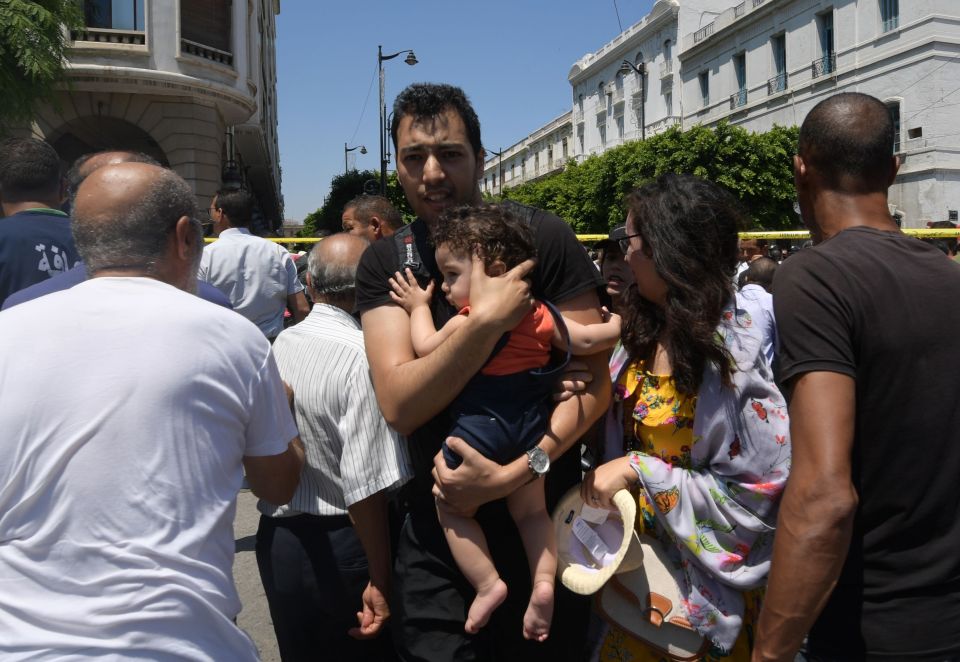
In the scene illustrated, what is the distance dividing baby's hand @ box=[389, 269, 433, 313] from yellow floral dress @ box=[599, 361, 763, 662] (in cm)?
70

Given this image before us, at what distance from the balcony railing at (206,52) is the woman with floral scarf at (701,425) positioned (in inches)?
685

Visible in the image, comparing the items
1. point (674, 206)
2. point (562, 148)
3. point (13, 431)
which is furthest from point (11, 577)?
point (562, 148)

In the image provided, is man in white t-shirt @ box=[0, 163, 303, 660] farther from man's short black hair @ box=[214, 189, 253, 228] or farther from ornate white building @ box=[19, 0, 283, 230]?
ornate white building @ box=[19, 0, 283, 230]

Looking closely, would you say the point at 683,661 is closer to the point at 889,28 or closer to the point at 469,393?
the point at 469,393

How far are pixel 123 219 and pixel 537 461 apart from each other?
1.24 m

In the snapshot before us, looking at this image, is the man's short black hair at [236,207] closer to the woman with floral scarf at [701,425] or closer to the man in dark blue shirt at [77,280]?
the man in dark blue shirt at [77,280]

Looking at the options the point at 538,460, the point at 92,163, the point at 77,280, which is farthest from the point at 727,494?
the point at 92,163

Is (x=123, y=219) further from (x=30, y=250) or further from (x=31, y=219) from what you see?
(x=31, y=219)

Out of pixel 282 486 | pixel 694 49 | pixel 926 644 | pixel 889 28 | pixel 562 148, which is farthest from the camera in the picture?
pixel 562 148

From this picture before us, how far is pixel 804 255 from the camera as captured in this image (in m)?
1.94

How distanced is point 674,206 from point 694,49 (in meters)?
49.8

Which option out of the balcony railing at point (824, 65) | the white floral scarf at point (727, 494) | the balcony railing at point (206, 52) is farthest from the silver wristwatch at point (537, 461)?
the balcony railing at point (824, 65)

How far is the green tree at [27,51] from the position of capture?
1020 cm

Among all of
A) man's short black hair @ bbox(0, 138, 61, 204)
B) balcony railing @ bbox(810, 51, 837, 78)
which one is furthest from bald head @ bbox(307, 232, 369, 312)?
balcony railing @ bbox(810, 51, 837, 78)
